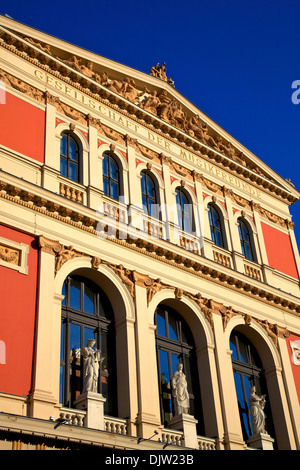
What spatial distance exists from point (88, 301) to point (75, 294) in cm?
52

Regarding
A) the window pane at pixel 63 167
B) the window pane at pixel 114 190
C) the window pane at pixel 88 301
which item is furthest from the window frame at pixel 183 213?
the window pane at pixel 88 301

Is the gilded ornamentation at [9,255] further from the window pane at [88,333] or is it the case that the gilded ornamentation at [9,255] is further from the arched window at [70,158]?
the arched window at [70,158]

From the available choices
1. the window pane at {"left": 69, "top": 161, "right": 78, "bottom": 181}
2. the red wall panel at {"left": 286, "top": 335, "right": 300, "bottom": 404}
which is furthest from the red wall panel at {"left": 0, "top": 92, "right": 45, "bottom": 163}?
the red wall panel at {"left": 286, "top": 335, "right": 300, "bottom": 404}

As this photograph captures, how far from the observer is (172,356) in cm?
2012

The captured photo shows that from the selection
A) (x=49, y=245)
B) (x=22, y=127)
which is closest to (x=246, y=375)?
(x=49, y=245)

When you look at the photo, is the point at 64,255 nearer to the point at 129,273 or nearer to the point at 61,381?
the point at 129,273

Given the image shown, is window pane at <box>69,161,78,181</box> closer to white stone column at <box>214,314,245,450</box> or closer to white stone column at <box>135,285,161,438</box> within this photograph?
white stone column at <box>135,285,161,438</box>

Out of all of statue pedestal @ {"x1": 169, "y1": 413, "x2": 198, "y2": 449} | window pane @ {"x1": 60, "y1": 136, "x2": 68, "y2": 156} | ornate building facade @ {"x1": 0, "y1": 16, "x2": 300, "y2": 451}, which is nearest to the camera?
ornate building facade @ {"x1": 0, "y1": 16, "x2": 300, "y2": 451}

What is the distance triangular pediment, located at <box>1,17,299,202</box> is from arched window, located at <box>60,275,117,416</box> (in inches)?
311

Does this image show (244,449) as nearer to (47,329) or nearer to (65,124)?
(47,329)

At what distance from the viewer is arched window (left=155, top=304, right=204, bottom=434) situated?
1898 centimetres

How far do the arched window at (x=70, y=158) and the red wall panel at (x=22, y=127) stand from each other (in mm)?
968

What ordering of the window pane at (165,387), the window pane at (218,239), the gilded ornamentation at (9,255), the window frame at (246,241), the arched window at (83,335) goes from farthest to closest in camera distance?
1. the window frame at (246,241)
2. the window pane at (218,239)
3. the window pane at (165,387)
4. the arched window at (83,335)
5. the gilded ornamentation at (9,255)

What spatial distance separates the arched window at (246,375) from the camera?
2095 cm
